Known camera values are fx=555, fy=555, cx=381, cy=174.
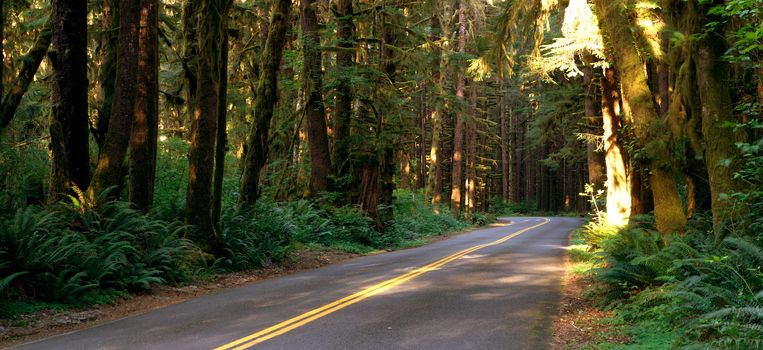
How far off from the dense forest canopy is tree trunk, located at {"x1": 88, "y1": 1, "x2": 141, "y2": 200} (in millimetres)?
41

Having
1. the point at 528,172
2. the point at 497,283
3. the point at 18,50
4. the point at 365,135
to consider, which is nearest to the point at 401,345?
the point at 497,283

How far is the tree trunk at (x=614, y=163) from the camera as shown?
15984 millimetres

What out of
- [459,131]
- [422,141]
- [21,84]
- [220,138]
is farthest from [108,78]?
[422,141]

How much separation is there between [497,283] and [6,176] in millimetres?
12768

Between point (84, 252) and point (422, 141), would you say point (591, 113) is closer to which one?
point (84, 252)

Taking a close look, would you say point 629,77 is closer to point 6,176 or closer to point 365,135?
point 365,135

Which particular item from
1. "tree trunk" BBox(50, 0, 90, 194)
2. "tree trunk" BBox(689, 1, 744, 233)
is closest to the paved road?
"tree trunk" BBox(689, 1, 744, 233)

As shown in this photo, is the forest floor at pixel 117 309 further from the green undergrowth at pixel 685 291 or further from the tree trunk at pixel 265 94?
the green undergrowth at pixel 685 291

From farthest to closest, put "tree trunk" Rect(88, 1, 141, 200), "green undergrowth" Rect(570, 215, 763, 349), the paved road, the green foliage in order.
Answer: "tree trunk" Rect(88, 1, 141, 200), the green foliage, the paved road, "green undergrowth" Rect(570, 215, 763, 349)

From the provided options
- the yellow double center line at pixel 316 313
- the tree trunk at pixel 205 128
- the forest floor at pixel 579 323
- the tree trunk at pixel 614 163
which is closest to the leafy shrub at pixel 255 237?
the tree trunk at pixel 205 128

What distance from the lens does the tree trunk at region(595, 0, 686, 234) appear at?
1059 centimetres

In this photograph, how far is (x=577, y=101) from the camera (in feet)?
79.7

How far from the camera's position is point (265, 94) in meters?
17.0

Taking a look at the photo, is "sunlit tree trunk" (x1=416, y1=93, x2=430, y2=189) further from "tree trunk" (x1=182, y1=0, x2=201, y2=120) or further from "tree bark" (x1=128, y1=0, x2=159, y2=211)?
"tree bark" (x1=128, y1=0, x2=159, y2=211)
